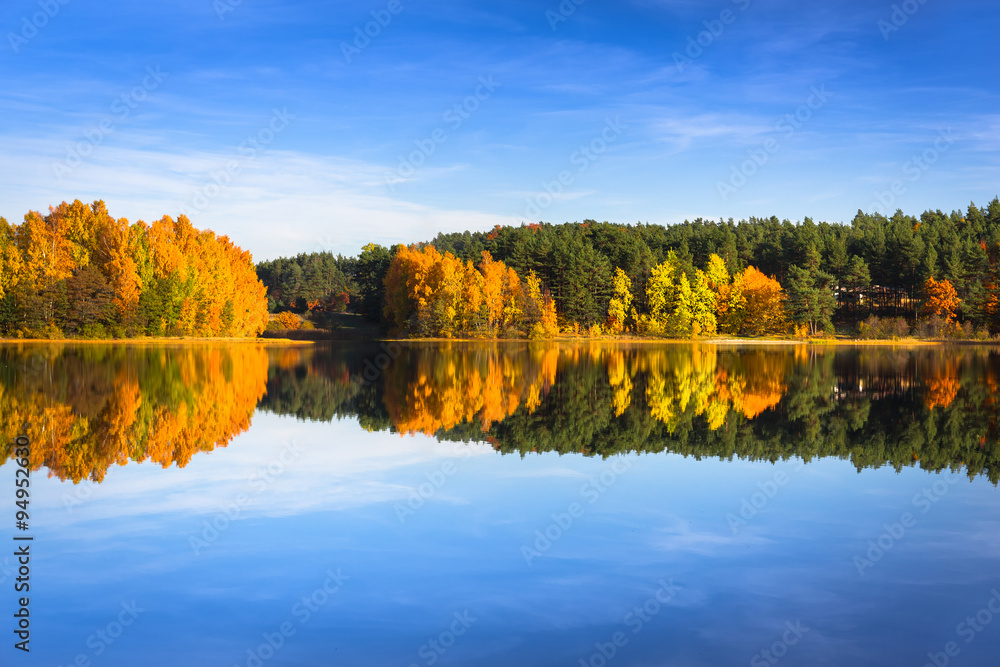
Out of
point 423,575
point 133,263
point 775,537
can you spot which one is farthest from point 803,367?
point 133,263

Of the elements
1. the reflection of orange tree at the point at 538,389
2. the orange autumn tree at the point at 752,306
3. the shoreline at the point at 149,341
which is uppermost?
the orange autumn tree at the point at 752,306

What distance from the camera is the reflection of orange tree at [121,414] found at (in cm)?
1717

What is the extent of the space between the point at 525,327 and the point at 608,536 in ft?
280

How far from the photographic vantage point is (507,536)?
11.5m

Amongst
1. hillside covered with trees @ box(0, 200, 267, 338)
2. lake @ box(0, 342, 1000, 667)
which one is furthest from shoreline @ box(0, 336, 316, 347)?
lake @ box(0, 342, 1000, 667)

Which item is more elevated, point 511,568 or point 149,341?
point 511,568

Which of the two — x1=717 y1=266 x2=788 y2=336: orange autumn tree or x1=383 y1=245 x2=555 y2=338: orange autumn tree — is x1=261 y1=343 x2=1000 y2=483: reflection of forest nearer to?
x1=383 y1=245 x2=555 y2=338: orange autumn tree

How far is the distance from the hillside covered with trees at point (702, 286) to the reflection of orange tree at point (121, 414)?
56424 mm

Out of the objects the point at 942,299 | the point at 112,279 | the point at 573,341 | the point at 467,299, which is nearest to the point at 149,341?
the point at 112,279

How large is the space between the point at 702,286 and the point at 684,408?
77300mm

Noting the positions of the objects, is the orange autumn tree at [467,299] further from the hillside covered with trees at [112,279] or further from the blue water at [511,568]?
the blue water at [511,568]

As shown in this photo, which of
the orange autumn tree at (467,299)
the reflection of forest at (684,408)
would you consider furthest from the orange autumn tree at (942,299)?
the reflection of forest at (684,408)

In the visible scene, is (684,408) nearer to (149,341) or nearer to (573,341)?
(573,341)

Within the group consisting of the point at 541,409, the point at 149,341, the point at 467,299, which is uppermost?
the point at 467,299
